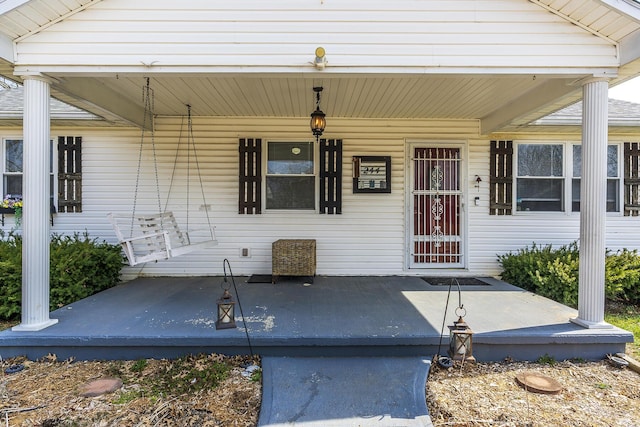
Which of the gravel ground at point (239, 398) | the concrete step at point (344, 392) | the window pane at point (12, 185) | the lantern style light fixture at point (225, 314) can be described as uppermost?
the window pane at point (12, 185)

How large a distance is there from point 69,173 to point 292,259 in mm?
3827

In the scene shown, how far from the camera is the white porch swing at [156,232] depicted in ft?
11.1

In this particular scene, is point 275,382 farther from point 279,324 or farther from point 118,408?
point 118,408

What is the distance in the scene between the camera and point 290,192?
5473mm

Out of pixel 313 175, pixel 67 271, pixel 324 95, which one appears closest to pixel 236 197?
pixel 313 175

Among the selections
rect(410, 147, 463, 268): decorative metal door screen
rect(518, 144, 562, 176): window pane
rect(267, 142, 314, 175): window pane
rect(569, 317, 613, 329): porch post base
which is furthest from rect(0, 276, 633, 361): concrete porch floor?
rect(518, 144, 562, 176): window pane

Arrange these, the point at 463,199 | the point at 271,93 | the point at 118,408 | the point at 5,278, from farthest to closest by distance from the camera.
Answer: the point at 463,199, the point at 271,93, the point at 5,278, the point at 118,408

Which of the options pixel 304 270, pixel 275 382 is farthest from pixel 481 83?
pixel 275 382

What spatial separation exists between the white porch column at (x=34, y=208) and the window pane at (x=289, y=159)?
294 cm

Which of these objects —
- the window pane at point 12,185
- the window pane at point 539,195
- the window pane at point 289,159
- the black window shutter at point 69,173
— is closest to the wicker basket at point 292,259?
the window pane at point 289,159

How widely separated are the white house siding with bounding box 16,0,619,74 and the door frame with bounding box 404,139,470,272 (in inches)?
93.2

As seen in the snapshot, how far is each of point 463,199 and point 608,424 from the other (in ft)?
12.1

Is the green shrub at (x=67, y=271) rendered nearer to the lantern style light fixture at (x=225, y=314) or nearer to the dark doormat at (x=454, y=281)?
the lantern style light fixture at (x=225, y=314)

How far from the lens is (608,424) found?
7.30 ft
